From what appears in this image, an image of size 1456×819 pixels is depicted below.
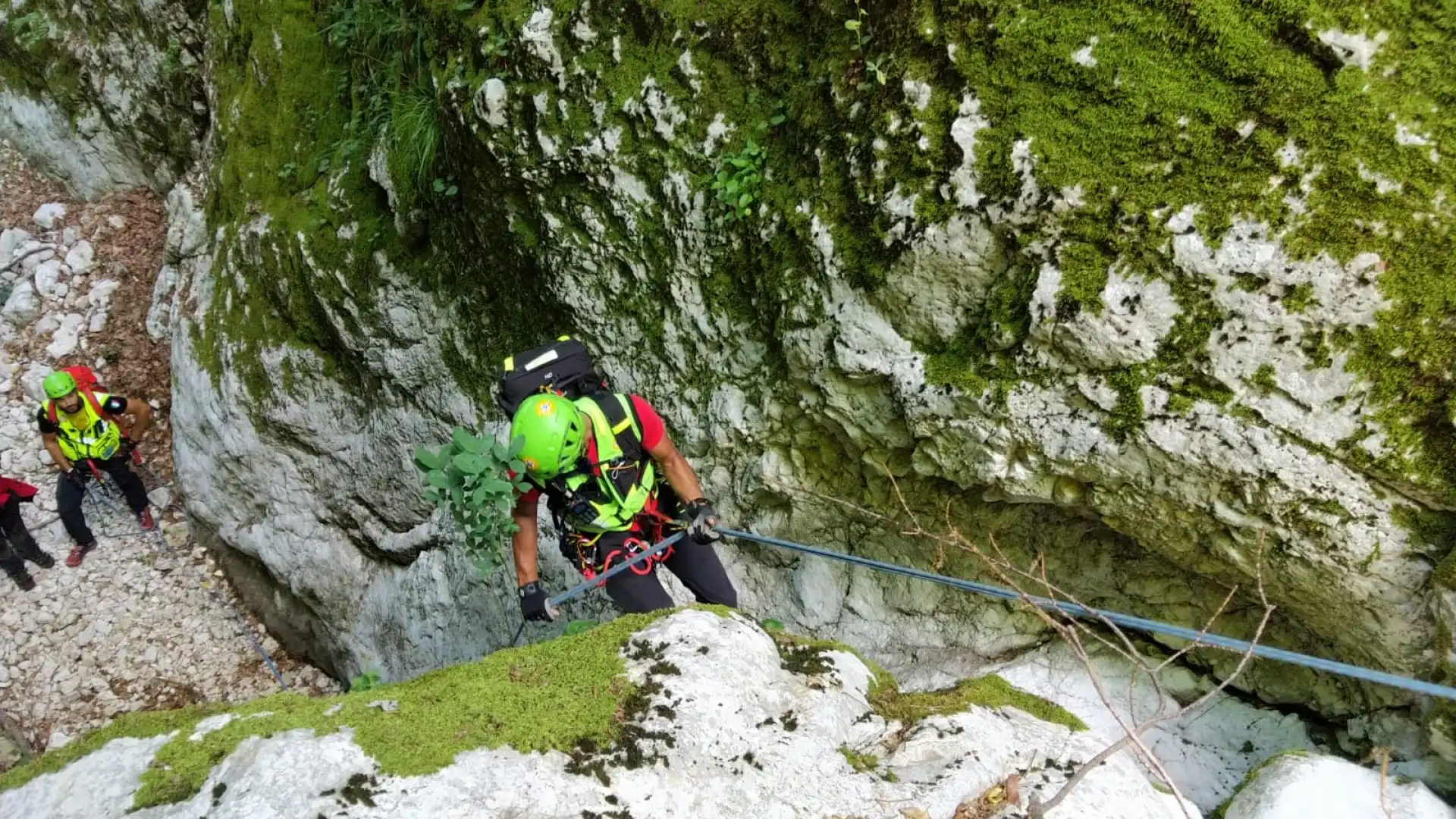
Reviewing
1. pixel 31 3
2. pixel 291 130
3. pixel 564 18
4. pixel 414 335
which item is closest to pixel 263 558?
pixel 414 335

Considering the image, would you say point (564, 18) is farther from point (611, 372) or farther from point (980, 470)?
point (980, 470)

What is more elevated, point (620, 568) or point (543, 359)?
point (543, 359)

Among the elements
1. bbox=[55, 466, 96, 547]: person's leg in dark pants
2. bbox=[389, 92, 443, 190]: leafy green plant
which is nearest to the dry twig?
bbox=[389, 92, 443, 190]: leafy green plant

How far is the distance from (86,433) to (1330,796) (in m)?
10.9

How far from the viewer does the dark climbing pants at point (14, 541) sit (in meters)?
8.61

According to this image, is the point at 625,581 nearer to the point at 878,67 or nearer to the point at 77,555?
the point at 878,67

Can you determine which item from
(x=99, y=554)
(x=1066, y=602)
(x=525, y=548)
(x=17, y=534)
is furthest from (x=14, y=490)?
(x=1066, y=602)

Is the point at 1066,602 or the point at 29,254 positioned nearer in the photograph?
the point at 1066,602

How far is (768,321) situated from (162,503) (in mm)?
9107

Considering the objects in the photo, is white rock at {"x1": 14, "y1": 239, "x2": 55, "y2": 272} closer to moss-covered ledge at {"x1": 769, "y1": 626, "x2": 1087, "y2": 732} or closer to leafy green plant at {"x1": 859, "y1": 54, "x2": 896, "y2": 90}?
leafy green plant at {"x1": 859, "y1": 54, "x2": 896, "y2": 90}

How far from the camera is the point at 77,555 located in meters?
9.26

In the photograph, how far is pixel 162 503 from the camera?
9969 mm

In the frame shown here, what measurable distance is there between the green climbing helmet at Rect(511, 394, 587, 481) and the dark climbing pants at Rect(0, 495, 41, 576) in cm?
798

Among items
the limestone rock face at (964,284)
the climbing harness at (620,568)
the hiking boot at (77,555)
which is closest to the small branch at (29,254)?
the hiking boot at (77,555)
